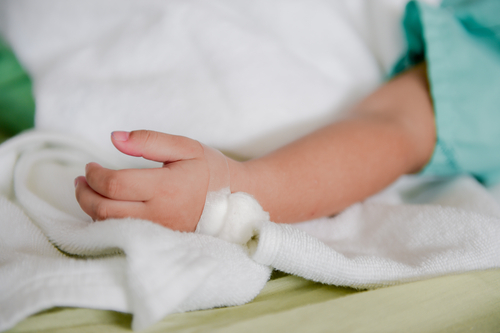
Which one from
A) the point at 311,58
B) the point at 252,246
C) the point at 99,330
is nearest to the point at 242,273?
the point at 252,246

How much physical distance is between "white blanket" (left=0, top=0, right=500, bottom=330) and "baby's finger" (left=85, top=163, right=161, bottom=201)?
44 millimetres

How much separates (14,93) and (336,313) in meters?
0.71

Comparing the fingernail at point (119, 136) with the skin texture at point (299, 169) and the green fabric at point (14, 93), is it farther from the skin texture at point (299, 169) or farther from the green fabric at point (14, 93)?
the green fabric at point (14, 93)

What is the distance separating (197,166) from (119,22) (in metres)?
0.41

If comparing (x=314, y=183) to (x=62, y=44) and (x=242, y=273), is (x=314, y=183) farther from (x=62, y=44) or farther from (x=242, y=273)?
(x=62, y=44)

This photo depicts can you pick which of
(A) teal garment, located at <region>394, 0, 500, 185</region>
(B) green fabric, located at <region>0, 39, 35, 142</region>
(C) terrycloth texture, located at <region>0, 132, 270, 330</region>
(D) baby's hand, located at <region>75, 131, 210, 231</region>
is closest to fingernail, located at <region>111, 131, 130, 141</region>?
(D) baby's hand, located at <region>75, 131, 210, 231</region>

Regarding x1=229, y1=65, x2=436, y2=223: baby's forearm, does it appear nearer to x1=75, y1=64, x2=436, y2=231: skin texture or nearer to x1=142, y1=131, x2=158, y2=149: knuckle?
x1=75, y1=64, x2=436, y2=231: skin texture

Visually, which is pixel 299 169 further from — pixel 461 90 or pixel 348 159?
pixel 461 90

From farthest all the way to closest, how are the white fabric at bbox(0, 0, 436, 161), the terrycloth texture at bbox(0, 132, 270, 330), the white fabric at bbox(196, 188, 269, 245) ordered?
the white fabric at bbox(0, 0, 436, 161)
the white fabric at bbox(196, 188, 269, 245)
the terrycloth texture at bbox(0, 132, 270, 330)

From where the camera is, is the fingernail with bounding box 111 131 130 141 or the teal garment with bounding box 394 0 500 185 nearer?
the fingernail with bounding box 111 131 130 141

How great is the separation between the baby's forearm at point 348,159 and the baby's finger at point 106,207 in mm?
131

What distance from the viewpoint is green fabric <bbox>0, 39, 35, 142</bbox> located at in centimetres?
67

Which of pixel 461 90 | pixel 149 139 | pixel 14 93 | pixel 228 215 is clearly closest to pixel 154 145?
pixel 149 139

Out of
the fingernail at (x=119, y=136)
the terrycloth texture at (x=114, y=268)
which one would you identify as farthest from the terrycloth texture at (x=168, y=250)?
the fingernail at (x=119, y=136)
